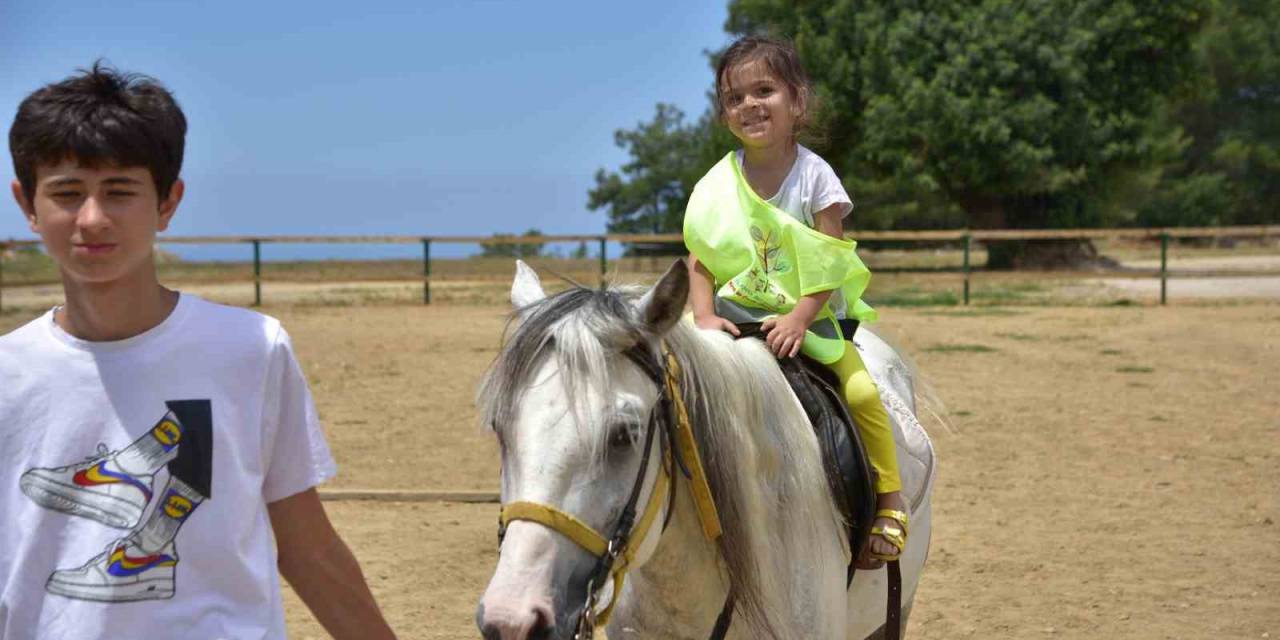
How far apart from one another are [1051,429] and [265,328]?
27.9 ft

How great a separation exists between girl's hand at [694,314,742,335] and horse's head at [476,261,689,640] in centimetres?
57

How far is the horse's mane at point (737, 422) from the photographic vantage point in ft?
7.45

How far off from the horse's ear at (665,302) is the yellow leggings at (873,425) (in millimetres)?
856

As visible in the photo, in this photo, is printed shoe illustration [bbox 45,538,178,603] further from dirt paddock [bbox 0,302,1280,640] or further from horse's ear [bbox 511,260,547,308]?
dirt paddock [bbox 0,302,1280,640]

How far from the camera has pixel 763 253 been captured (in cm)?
300

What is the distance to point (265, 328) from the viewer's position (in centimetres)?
176

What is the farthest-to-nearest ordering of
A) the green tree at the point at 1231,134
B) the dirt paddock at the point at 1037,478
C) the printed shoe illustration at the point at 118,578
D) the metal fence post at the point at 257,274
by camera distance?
the green tree at the point at 1231,134 → the metal fence post at the point at 257,274 → the dirt paddock at the point at 1037,478 → the printed shoe illustration at the point at 118,578

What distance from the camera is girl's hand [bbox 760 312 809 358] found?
9.46ft

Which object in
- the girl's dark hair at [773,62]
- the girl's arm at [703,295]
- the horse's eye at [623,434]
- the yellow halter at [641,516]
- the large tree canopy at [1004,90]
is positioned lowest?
the yellow halter at [641,516]

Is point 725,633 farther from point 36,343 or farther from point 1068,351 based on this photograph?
point 1068,351

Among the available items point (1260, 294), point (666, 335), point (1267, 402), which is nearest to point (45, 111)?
point (666, 335)

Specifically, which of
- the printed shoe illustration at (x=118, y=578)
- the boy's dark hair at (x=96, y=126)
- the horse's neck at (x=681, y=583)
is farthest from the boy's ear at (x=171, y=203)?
the horse's neck at (x=681, y=583)

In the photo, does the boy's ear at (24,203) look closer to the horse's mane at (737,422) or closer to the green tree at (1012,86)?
the horse's mane at (737,422)

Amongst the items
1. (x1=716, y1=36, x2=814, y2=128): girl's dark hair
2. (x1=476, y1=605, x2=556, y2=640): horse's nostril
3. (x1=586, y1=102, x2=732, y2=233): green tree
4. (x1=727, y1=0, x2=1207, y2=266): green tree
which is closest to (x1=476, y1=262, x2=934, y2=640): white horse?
(x1=476, y1=605, x2=556, y2=640): horse's nostril
